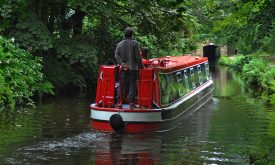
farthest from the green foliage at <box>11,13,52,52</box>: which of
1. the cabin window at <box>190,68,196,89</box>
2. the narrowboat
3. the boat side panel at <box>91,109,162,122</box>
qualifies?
the boat side panel at <box>91,109,162,122</box>

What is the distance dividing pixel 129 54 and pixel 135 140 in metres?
2.18

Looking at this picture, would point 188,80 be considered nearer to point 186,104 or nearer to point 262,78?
point 186,104

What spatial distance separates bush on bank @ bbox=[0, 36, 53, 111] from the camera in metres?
15.0

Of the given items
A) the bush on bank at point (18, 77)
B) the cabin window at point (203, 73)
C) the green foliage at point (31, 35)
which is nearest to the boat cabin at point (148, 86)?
the bush on bank at point (18, 77)

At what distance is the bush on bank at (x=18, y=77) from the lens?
15008 millimetres

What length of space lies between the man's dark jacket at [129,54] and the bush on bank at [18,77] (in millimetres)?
3649

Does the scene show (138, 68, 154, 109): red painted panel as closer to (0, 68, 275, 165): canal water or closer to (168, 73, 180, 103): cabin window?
(0, 68, 275, 165): canal water

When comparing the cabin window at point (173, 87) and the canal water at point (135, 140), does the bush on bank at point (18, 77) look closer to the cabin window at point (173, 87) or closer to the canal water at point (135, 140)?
the canal water at point (135, 140)

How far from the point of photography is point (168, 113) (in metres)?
13.2

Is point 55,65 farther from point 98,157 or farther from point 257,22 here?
point 257,22

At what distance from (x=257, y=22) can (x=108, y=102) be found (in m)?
5.51

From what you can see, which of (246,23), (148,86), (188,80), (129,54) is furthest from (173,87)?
(246,23)

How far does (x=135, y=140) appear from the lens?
11.8 meters

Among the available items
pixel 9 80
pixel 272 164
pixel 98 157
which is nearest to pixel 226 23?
pixel 98 157
